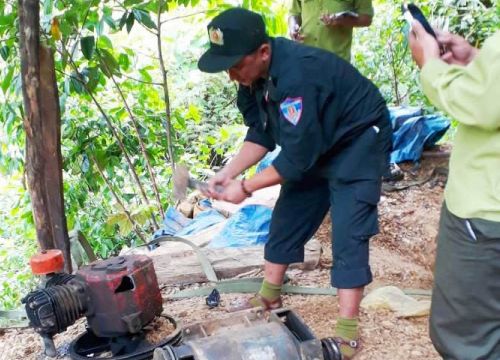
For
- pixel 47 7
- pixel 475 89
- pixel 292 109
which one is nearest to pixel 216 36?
pixel 292 109

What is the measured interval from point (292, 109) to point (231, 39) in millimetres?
330

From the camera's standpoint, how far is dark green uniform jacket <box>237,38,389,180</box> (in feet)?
6.28

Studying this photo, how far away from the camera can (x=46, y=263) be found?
2.12m

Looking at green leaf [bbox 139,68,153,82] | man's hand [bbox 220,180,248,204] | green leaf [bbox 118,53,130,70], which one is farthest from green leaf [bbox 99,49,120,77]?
man's hand [bbox 220,180,248,204]

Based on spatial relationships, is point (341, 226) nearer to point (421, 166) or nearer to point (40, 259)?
point (40, 259)

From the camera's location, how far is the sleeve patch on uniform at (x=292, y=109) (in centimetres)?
190

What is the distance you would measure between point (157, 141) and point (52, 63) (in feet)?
7.70

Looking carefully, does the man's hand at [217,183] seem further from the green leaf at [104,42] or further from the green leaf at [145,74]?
the green leaf at [145,74]

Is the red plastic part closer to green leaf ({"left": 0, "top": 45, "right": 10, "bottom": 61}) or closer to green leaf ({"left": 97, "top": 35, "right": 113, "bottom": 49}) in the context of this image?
green leaf ({"left": 0, "top": 45, "right": 10, "bottom": 61})

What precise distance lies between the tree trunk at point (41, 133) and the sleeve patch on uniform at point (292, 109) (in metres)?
1.19

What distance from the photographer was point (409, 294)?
9.05 ft

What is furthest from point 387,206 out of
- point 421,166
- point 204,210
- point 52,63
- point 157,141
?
point 52,63

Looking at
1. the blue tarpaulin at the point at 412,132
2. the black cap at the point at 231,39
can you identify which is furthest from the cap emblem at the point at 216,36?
the blue tarpaulin at the point at 412,132

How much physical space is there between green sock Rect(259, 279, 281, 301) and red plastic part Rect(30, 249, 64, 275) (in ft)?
3.09
